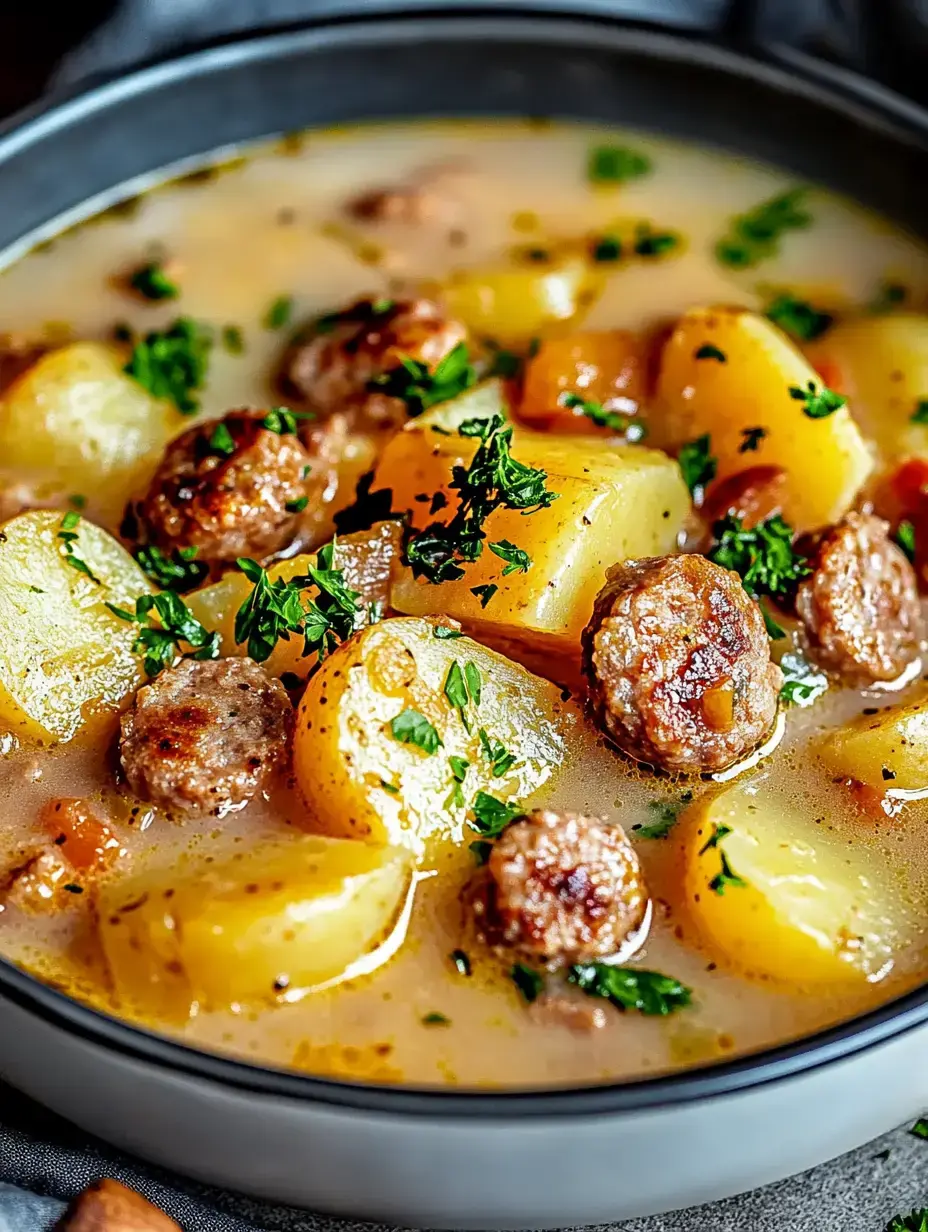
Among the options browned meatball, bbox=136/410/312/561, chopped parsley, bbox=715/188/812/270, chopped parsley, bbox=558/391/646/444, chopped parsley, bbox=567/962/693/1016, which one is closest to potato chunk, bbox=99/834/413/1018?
chopped parsley, bbox=567/962/693/1016

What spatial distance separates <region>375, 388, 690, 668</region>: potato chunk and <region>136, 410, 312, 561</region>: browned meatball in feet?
0.73

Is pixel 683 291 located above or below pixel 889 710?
above

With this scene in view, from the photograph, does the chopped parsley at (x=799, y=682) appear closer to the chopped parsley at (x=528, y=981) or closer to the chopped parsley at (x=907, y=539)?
the chopped parsley at (x=907, y=539)

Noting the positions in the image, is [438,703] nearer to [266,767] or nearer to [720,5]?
[266,767]

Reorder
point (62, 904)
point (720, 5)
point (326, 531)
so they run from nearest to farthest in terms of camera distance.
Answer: point (62, 904) < point (326, 531) < point (720, 5)

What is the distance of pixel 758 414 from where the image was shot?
11.6ft

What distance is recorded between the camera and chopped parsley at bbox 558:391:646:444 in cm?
358

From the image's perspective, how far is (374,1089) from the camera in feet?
7.70

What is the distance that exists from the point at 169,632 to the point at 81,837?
1.58 feet

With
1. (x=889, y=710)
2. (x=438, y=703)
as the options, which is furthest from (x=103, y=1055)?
(x=889, y=710)

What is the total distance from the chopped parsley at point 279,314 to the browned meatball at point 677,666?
4.92 ft

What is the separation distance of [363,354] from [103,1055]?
1925 millimetres

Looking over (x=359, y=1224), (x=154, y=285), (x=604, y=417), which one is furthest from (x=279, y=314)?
(x=359, y=1224)

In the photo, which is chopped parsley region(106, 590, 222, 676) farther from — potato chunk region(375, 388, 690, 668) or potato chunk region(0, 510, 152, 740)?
potato chunk region(375, 388, 690, 668)
